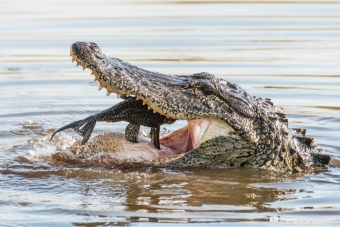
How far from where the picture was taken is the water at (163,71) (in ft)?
21.4

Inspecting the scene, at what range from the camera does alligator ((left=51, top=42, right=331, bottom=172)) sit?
7.14m

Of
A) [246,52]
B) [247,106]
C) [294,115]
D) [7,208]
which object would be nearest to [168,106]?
[247,106]

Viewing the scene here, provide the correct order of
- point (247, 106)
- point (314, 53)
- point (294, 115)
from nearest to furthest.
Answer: point (247, 106)
point (294, 115)
point (314, 53)

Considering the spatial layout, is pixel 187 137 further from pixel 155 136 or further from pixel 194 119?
pixel 194 119

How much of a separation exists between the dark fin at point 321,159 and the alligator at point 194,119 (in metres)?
0.22

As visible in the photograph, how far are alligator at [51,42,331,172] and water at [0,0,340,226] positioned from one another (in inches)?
5.6

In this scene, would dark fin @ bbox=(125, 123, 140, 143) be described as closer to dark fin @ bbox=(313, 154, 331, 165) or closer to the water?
the water

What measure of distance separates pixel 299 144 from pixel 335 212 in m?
1.41

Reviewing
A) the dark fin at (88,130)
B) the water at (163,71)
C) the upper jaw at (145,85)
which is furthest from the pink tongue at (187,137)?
the dark fin at (88,130)

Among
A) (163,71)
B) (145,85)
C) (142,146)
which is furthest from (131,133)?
(163,71)

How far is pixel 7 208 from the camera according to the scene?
6.41 m

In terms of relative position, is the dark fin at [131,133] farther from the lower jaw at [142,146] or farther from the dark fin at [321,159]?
the dark fin at [321,159]

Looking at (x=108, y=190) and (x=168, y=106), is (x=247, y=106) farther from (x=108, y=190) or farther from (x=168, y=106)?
(x=108, y=190)

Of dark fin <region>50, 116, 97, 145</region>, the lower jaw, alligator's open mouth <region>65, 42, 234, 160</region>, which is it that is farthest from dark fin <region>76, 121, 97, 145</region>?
alligator's open mouth <region>65, 42, 234, 160</region>
